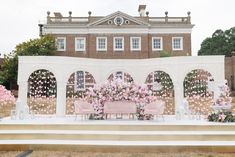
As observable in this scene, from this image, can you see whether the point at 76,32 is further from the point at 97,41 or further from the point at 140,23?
the point at 140,23

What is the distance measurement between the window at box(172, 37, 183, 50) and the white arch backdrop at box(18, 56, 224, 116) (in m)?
20.2

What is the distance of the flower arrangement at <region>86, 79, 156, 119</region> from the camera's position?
13898 mm

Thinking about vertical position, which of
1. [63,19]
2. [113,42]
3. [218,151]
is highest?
[63,19]

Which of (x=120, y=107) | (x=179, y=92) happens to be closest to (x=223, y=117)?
(x=179, y=92)

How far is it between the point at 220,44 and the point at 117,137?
44840 mm

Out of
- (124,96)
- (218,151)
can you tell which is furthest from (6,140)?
(218,151)

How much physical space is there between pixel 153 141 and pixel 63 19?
91.2 feet

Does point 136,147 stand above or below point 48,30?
below

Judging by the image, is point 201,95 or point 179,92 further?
point 201,95

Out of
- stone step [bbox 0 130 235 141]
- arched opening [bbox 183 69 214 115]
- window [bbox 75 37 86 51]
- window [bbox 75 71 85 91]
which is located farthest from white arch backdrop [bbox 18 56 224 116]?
window [bbox 75 37 86 51]

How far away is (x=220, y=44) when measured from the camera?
5159 centimetres

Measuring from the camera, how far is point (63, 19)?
117 feet

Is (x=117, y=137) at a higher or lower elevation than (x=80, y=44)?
lower

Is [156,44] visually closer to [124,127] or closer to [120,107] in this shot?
[120,107]
